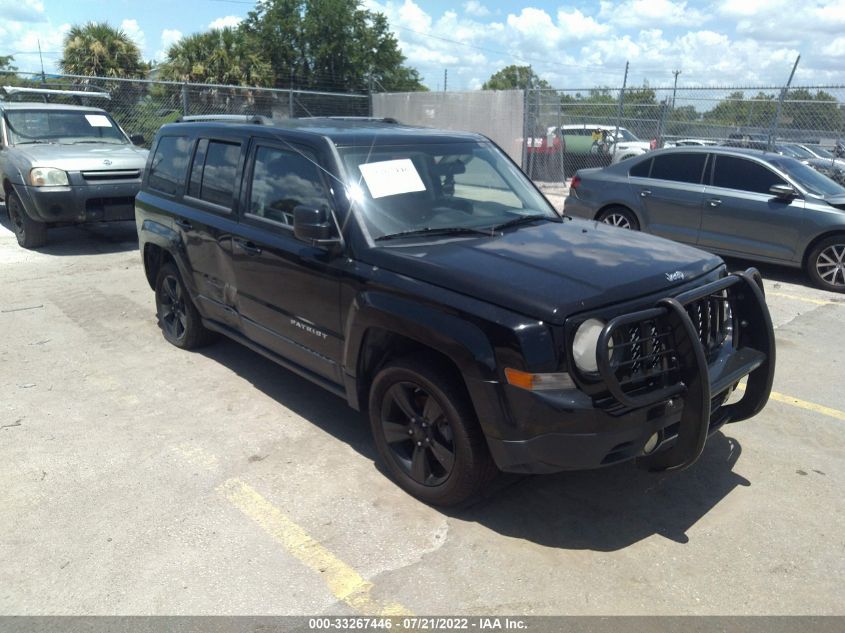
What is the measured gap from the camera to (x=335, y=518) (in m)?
3.48

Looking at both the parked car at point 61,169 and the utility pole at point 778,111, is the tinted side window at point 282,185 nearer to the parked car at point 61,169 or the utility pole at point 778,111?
the parked car at point 61,169

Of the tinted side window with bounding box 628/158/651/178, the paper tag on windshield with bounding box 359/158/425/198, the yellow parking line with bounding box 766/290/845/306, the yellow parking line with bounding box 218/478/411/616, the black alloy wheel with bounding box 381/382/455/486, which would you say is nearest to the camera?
the yellow parking line with bounding box 218/478/411/616

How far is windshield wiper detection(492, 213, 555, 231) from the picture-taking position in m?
4.04

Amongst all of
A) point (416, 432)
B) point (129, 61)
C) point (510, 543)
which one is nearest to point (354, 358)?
point (416, 432)

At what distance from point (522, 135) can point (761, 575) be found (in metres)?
15.5

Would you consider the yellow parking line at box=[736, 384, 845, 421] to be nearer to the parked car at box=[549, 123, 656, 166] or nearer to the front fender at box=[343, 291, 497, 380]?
the front fender at box=[343, 291, 497, 380]

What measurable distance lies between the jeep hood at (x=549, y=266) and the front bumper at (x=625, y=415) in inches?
7.1

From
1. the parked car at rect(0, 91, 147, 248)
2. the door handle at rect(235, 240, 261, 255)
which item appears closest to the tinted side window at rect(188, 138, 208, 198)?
the door handle at rect(235, 240, 261, 255)

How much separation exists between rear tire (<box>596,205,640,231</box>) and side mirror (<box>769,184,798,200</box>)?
71.0 inches

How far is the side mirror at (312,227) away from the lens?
367 cm

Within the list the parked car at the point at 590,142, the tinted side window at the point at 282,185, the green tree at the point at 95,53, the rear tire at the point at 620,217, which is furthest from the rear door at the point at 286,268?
the green tree at the point at 95,53

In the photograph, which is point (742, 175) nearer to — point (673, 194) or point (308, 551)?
point (673, 194)

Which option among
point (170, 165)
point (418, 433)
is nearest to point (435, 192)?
point (418, 433)

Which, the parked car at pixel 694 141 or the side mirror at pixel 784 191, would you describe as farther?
the parked car at pixel 694 141
